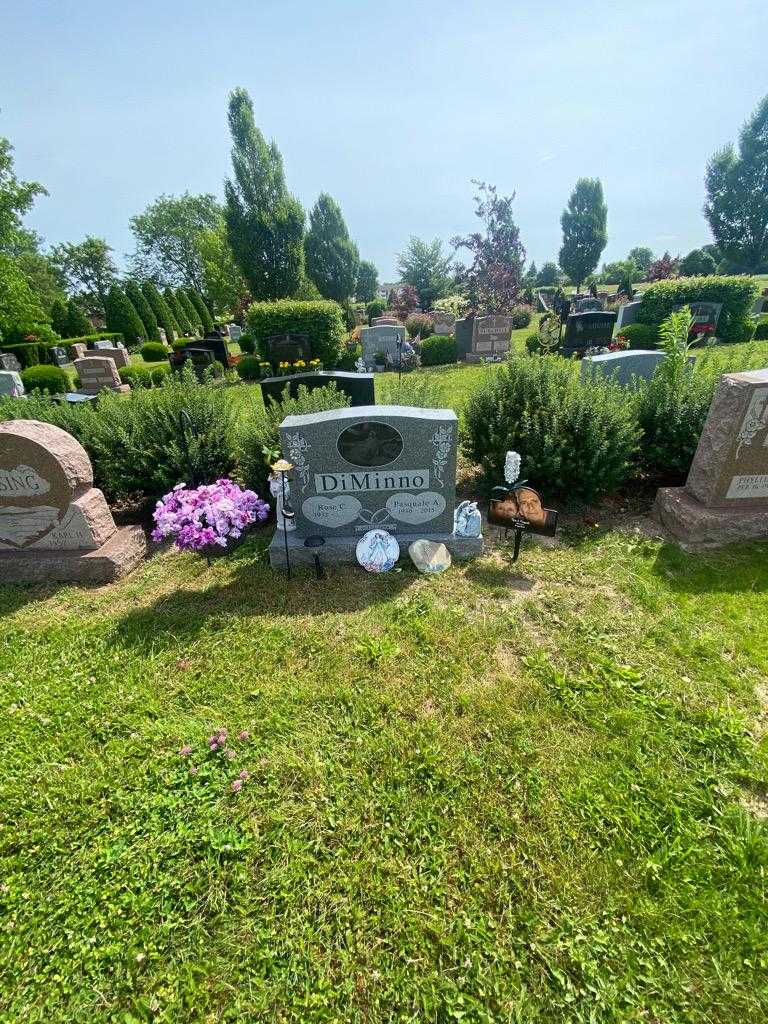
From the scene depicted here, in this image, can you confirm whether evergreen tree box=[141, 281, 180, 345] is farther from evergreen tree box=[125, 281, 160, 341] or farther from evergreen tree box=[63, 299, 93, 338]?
evergreen tree box=[63, 299, 93, 338]

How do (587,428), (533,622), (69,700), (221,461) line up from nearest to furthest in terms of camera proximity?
(69,700)
(533,622)
(587,428)
(221,461)

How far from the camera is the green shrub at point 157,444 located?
5762 millimetres

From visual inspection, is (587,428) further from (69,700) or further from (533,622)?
(69,700)

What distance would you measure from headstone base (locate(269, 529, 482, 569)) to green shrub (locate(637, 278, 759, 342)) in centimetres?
1786

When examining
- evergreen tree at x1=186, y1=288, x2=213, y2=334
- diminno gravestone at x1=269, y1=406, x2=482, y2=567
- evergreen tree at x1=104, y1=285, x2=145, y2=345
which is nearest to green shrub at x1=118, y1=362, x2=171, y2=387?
diminno gravestone at x1=269, y1=406, x2=482, y2=567

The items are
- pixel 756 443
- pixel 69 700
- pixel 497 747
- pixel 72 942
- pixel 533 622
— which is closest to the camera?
pixel 72 942

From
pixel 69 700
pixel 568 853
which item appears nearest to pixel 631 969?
pixel 568 853

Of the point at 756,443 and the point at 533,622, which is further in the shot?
the point at 756,443

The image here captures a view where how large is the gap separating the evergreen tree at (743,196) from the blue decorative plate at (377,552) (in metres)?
50.2

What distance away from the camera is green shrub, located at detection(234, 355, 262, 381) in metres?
16.1

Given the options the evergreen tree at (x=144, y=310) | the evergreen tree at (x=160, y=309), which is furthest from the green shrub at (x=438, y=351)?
the evergreen tree at (x=160, y=309)

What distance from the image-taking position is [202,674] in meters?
3.46

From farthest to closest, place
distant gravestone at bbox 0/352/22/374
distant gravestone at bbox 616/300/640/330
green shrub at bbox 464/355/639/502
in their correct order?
distant gravestone at bbox 0/352/22/374, distant gravestone at bbox 616/300/640/330, green shrub at bbox 464/355/639/502

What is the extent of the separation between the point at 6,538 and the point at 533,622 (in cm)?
559
